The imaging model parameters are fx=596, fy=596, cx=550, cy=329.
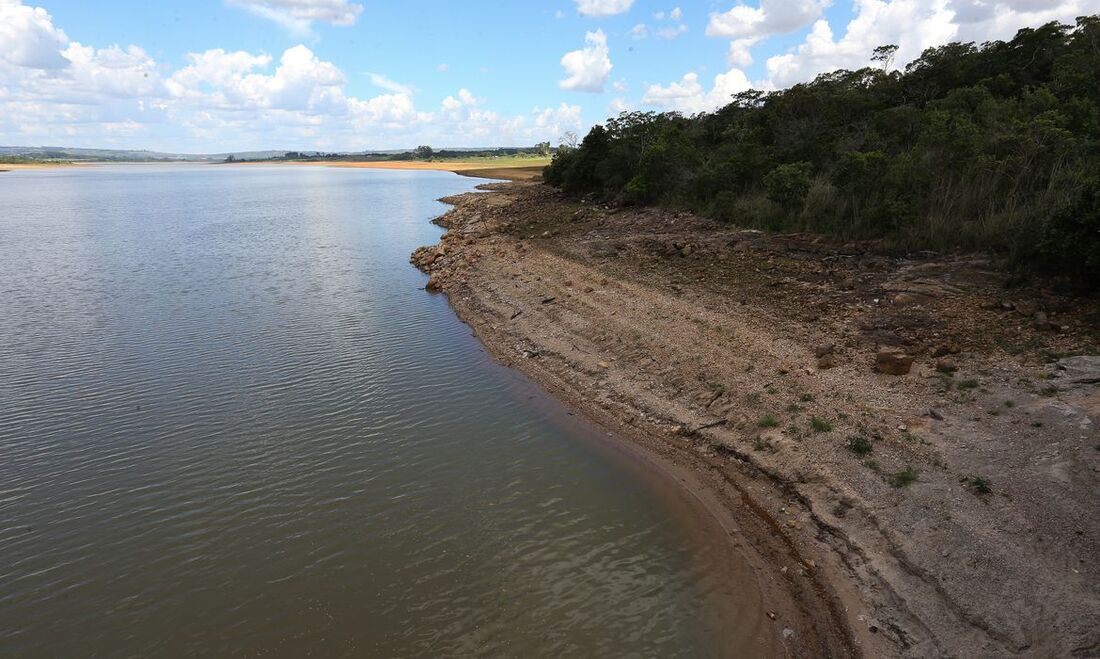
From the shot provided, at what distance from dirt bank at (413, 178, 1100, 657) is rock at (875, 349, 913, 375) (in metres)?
0.07

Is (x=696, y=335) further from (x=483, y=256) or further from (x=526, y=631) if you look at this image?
(x=483, y=256)

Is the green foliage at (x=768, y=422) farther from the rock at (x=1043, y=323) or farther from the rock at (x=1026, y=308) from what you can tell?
the rock at (x=1026, y=308)

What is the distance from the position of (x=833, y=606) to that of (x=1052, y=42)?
34.6 metres

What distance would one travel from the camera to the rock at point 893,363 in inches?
439

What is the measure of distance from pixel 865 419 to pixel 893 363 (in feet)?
5.96

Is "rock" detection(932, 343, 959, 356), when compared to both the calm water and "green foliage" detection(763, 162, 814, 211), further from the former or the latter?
"green foliage" detection(763, 162, 814, 211)

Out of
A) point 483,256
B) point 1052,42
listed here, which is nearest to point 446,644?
point 483,256

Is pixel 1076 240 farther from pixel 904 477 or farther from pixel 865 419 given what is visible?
pixel 904 477

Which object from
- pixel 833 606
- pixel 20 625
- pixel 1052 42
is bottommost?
pixel 20 625

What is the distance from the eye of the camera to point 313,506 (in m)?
9.30

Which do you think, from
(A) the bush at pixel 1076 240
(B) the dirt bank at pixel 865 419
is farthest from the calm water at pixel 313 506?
(A) the bush at pixel 1076 240

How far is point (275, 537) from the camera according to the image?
8594 mm

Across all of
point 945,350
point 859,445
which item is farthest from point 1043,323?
point 859,445

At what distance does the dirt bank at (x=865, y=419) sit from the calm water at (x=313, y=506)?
4.27 feet
